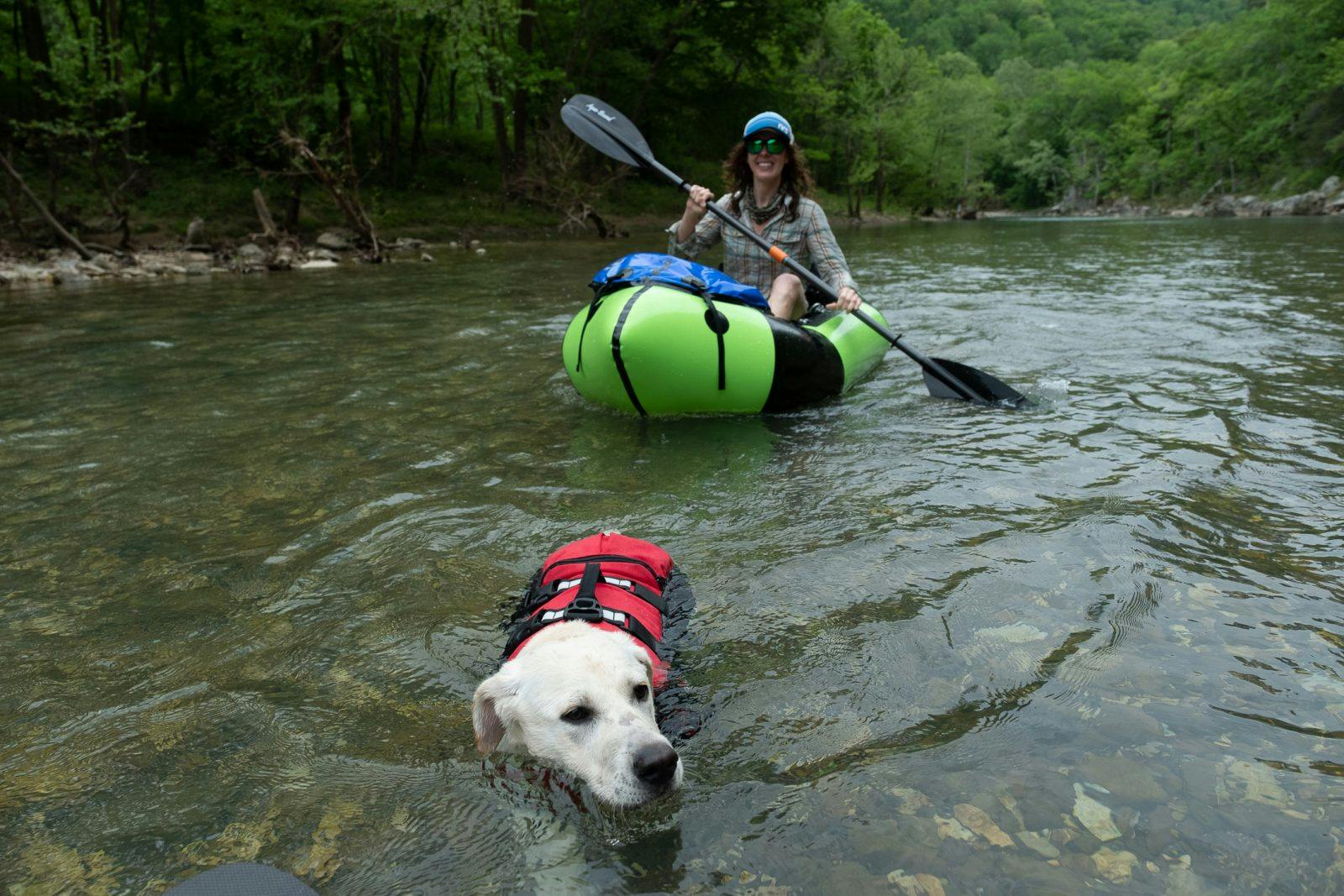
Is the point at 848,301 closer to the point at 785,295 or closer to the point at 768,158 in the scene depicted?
the point at 785,295

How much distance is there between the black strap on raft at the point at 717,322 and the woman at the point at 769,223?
1077 millimetres

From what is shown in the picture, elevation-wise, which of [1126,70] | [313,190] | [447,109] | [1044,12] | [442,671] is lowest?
[442,671]

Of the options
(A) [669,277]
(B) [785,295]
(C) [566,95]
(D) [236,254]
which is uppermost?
(C) [566,95]

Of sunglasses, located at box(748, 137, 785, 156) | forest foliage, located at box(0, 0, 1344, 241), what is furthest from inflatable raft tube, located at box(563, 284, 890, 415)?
forest foliage, located at box(0, 0, 1344, 241)

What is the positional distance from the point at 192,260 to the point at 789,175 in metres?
15.3

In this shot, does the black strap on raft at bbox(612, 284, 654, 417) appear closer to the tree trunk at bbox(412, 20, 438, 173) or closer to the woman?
the woman

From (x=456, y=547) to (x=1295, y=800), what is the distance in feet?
Result: 11.2

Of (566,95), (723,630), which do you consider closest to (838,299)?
(723,630)

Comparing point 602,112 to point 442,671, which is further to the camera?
point 602,112

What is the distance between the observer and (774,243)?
7.54m

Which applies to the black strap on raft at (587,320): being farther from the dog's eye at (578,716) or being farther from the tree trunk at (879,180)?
the tree trunk at (879,180)

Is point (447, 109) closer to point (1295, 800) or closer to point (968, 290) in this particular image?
point (968, 290)

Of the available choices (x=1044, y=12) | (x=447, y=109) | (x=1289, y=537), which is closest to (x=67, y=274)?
(x=1289, y=537)

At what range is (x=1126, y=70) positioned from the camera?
94.4 meters
